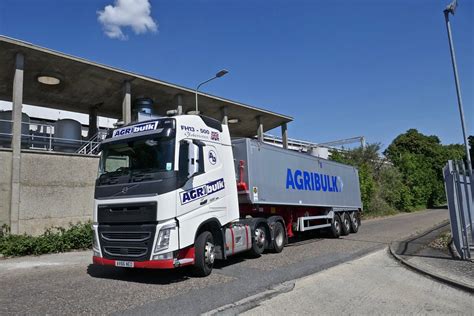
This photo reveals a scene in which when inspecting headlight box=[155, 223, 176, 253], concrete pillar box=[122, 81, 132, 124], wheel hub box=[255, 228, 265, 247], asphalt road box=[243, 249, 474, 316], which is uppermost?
concrete pillar box=[122, 81, 132, 124]

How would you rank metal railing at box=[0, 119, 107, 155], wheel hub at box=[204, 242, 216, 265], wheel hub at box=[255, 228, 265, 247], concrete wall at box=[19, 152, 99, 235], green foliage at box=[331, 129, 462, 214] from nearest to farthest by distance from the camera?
wheel hub at box=[204, 242, 216, 265] → wheel hub at box=[255, 228, 265, 247] → concrete wall at box=[19, 152, 99, 235] → metal railing at box=[0, 119, 107, 155] → green foliage at box=[331, 129, 462, 214]

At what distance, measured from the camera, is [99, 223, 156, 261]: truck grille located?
766cm

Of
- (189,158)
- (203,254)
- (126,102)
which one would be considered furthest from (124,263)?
(126,102)

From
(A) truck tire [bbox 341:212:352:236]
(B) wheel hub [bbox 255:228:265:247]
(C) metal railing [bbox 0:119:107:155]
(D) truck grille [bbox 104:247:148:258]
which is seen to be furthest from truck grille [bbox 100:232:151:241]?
(A) truck tire [bbox 341:212:352:236]

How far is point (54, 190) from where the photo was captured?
49.1ft

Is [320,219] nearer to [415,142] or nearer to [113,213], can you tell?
[113,213]

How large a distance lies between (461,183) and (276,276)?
565 cm

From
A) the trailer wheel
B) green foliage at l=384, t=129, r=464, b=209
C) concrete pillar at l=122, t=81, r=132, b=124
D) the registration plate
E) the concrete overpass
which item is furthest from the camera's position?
green foliage at l=384, t=129, r=464, b=209

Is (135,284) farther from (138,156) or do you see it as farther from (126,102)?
(126,102)

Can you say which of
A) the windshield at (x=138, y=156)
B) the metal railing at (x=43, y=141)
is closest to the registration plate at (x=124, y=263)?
the windshield at (x=138, y=156)

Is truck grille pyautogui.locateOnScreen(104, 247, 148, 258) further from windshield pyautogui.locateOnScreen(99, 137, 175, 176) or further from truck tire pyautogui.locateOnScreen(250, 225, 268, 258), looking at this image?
truck tire pyautogui.locateOnScreen(250, 225, 268, 258)

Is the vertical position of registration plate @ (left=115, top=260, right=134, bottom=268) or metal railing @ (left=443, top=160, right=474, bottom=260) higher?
metal railing @ (left=443, top=160, right=474, bottom=260)

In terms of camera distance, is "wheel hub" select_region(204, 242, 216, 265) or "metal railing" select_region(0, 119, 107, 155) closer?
"wheel hub" select_region(204, 242, 216, 265)

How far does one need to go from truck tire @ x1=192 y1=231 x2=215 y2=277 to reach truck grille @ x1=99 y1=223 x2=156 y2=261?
1.09 metres
